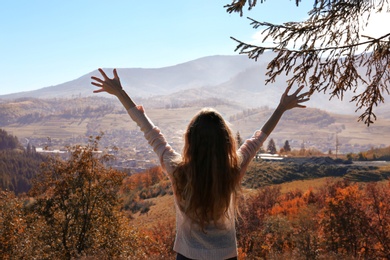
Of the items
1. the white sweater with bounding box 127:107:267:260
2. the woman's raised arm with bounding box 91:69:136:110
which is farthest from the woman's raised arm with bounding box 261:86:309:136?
the woman's raised arm with bounding box 91:69:136:110

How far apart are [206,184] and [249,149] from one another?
1.92 ft

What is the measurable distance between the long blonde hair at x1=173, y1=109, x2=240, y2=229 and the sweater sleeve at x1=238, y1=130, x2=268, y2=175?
22cm

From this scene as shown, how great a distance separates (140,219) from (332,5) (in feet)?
173

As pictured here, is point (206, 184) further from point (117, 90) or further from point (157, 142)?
point (117, 90)

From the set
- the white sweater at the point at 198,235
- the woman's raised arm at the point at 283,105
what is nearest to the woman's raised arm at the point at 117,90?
the white sweater at the point at 198,235

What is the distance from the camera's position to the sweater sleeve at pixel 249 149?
9.45ft

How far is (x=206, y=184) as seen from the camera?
2.56 meters

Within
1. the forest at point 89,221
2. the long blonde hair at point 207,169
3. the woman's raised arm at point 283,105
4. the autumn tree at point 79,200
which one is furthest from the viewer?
the autumn tree at point 79,200

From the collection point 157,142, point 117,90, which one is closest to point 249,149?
point 157,142

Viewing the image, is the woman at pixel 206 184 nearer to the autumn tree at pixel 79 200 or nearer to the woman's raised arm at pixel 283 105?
the woman's raised arm at pixel 283 105

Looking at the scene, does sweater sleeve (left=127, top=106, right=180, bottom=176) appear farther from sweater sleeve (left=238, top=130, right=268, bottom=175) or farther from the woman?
sweater sleeve (left=238, top=130, right=268, bottom=175)

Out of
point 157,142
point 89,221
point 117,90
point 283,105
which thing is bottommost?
point 89,221

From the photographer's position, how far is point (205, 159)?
2566 millimetres

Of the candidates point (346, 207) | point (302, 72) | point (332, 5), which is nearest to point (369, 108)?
point (302, 72)
